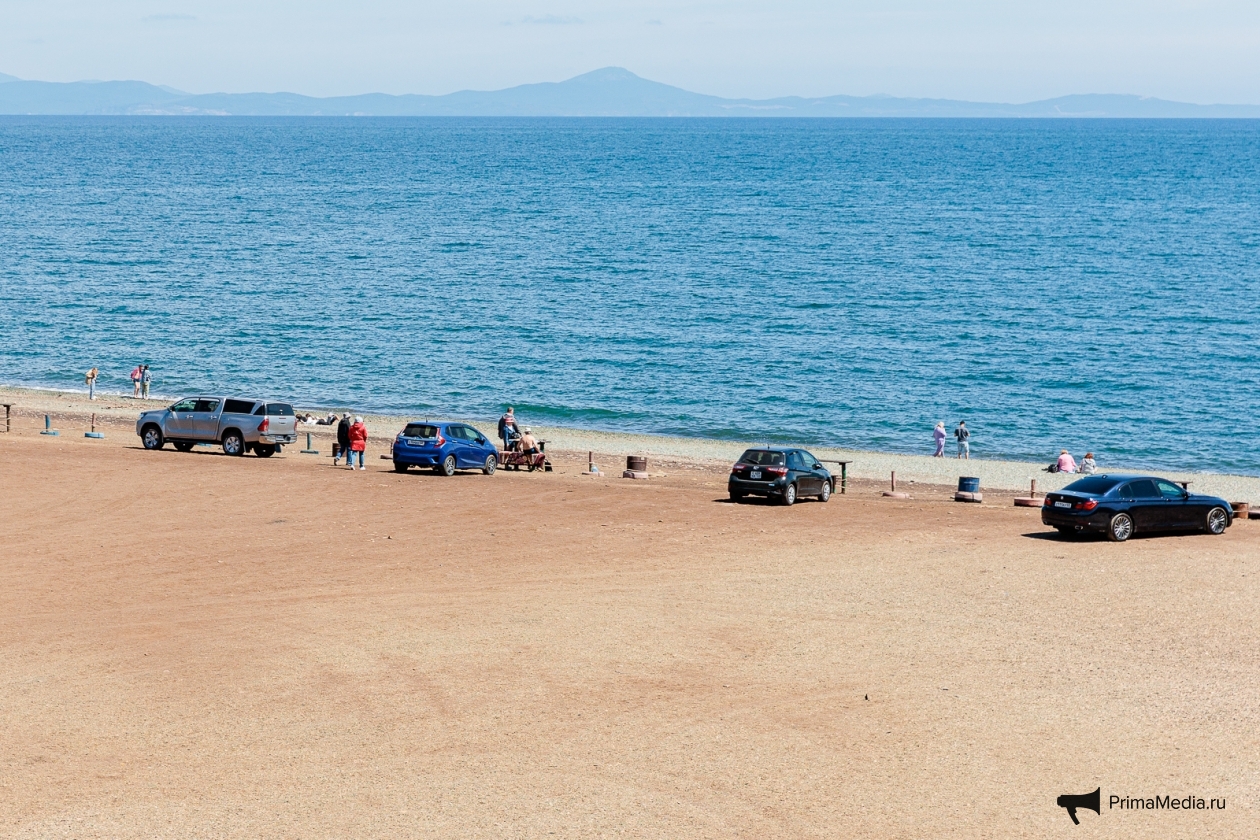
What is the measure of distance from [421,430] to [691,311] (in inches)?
1886

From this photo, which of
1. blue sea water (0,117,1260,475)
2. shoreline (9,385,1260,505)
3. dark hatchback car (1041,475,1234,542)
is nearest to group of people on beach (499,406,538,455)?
shoreline (9,385,1260,505)

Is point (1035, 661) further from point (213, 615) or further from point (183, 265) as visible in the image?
point (183, 265)

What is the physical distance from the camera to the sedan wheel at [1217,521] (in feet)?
102

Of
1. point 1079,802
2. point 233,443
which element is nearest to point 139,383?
point 233,443

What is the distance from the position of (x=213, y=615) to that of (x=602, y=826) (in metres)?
9.93

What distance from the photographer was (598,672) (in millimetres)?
19578

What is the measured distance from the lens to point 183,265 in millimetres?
99375

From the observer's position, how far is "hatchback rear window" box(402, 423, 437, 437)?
36688 millimetres

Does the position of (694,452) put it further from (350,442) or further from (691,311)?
(691,311)

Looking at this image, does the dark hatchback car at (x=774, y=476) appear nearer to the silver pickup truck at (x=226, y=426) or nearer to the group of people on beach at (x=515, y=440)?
the group of people on beach at (x=515, y=440)

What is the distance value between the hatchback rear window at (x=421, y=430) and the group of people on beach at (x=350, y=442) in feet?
3.75

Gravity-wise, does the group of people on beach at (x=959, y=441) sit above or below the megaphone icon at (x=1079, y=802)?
below

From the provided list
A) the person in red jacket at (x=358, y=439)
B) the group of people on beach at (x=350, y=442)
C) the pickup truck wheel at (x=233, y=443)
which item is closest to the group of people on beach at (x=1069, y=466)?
the group of people on beach at (x=350, y=442)

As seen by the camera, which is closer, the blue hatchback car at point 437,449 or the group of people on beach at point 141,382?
the blue hatchback car at point 437,449
